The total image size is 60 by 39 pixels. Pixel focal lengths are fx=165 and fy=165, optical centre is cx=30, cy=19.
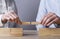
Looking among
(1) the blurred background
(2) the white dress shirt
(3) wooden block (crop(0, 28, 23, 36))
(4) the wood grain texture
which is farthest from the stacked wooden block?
(1) the blurred background

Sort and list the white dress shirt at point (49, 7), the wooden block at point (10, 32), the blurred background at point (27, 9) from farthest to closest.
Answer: the blurred background at point (27, 9), the white dress shirt at point (49, 7), the wooden block at point (10, 32)

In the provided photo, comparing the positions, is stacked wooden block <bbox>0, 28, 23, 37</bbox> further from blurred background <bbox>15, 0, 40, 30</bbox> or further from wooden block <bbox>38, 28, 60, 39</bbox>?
blurred background <bbox>15, 0, 40, 30</bbox>

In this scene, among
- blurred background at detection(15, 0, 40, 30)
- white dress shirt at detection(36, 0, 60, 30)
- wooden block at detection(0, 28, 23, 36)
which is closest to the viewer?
wooden block at detection(0, 28, 23, 36)

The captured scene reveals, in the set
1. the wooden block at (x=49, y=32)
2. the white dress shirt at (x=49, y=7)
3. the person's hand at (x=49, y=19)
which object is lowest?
the wooden block at (x=49, y=32)

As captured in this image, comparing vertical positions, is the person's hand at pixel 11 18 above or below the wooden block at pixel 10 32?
above

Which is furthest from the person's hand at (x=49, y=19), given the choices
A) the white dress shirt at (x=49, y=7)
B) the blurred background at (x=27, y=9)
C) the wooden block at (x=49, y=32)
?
the blurred background at (x=27, y=9)

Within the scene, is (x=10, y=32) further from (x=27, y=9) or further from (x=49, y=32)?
(x=27, y=9)

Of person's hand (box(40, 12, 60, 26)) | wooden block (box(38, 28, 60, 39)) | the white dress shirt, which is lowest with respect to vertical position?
wooden block (box(38, 28, 60, 39))

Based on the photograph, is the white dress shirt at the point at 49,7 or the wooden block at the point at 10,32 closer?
the wooden block at the point at 10,32

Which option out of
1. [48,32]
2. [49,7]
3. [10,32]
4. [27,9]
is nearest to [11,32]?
[10,32]

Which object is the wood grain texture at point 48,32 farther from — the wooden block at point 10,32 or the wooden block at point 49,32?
the wooden block at point 10,32

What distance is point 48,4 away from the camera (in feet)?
4.63

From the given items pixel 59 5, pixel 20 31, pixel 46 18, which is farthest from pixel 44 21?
pixel 59 5

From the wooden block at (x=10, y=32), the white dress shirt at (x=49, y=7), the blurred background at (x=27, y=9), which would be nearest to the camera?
the wooden block at (x=10, y=32)
